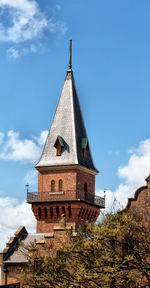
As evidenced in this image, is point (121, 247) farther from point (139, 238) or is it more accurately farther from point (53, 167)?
point (53, 167)

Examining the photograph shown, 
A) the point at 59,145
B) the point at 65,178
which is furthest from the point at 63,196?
the point at 59,145

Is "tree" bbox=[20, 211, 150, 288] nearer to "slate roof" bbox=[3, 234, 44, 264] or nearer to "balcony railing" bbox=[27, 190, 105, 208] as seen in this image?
"slate roof" bbox=[3, 234, 44, 264]

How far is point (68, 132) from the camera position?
6391 cm

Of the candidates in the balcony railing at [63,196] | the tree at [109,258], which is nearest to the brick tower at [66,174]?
the balcony railing at [63,196]

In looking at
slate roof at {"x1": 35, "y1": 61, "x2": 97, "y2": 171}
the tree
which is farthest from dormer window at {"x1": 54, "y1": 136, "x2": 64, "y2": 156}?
the tree

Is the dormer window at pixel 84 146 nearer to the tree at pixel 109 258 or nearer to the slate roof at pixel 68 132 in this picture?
the slate roof at pixel 68 132

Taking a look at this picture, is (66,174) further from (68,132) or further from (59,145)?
(68,132)

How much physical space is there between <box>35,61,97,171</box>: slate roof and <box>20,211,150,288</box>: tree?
97.5ft

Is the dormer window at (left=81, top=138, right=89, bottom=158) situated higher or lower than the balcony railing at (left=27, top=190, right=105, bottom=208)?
higher

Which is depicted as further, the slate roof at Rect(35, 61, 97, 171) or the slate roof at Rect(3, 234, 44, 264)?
the slate roof at Rect(35, 61, 97, 171)

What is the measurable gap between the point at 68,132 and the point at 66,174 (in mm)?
5084

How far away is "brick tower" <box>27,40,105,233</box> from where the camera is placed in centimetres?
6109

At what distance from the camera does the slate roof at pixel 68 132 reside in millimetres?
62781

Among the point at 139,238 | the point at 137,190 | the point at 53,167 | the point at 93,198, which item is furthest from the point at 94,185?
the point at 139,238
